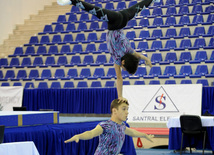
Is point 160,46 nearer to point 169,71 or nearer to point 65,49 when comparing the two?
point 169,71

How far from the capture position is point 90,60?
1470 cm

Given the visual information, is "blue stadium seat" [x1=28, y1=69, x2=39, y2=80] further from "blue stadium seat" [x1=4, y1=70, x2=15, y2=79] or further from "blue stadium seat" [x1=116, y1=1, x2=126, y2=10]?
"blue stadium seat" [x1=116, y1=1, x2=126, y2=10]

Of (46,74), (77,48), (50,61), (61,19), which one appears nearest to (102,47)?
(77,48)

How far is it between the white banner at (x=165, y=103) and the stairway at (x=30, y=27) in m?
9.30

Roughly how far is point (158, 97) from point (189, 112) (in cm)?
98

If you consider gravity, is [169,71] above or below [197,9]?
below

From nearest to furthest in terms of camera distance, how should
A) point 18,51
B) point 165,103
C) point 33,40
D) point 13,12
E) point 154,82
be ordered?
point 165,103, point 154,82, point 18,51, point 33,40, point 13,12

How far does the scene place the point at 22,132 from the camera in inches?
228

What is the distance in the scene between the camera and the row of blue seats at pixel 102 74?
492 inches

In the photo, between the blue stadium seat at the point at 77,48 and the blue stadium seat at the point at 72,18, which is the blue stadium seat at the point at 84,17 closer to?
the blue stadium seat at the point at 72,18

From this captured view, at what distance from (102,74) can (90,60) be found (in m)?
1.15

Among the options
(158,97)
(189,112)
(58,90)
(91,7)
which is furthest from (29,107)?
(91,7)

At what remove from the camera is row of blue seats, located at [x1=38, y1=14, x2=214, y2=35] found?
569 inches

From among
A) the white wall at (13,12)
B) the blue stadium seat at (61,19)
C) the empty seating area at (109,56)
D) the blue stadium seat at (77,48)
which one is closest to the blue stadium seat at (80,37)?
the empty seating area at (109,56)
